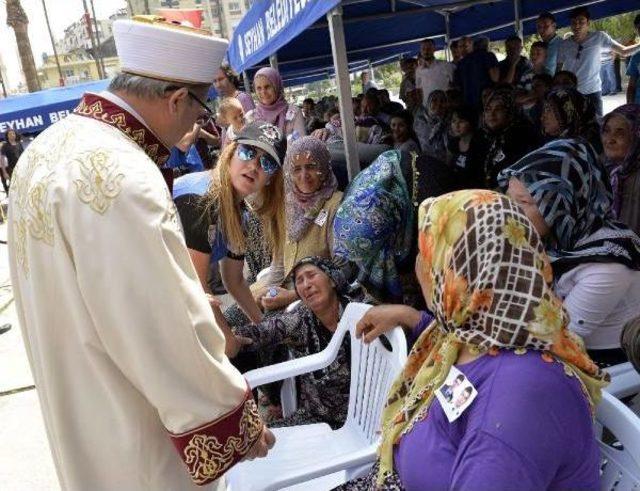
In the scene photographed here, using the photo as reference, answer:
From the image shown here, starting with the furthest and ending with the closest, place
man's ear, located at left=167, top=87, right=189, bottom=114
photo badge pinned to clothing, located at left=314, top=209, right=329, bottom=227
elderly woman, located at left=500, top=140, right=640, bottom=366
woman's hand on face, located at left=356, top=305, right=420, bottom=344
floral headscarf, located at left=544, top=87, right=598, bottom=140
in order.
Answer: floral headscarf, located at left=544, top=87, right=598, bottom=140 < photo badge pinned to clothing, located at left=314, top=209, right=329, bottom=227 < woman's hand on face, located at left=356, top=305, right=420, bottom=344 < elderly woman, located at left=500, top=140, right=640, bottom=366 < man's ear, located at left=167, top=87, right=189, bottom=114

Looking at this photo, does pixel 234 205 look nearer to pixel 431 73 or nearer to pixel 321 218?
pixel 321 218

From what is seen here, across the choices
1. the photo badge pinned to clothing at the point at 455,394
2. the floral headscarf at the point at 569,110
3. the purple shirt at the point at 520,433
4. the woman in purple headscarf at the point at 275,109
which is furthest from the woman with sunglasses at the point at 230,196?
the woman in purple headscarf at the point at 275,109

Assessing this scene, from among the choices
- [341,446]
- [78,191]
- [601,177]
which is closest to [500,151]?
[601,177]

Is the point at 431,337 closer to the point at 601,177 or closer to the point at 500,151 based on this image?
the point at 601,177

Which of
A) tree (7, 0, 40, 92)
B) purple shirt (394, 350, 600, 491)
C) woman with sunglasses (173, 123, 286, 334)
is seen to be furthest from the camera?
tree (7, 0, 40, 92)

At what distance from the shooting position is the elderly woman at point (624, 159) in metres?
3.03

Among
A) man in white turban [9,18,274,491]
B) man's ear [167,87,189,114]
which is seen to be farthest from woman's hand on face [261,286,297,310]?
man's ear [167,87,189,114]

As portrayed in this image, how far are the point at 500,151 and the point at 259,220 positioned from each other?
1963mm

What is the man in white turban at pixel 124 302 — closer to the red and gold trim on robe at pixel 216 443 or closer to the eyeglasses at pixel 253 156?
the red and gold trim on robe at pixel 216 443

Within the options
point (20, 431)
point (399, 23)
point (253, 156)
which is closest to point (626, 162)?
point (253, 156)

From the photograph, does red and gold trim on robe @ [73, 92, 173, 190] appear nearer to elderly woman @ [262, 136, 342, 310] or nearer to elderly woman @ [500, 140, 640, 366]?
elderly woman @ [500, 140, 640, 366]

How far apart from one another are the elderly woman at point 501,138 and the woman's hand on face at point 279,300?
175 cm

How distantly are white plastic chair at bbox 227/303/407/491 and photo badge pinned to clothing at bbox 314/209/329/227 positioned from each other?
0.85 meters

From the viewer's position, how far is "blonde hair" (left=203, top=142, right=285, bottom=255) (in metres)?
2.31
